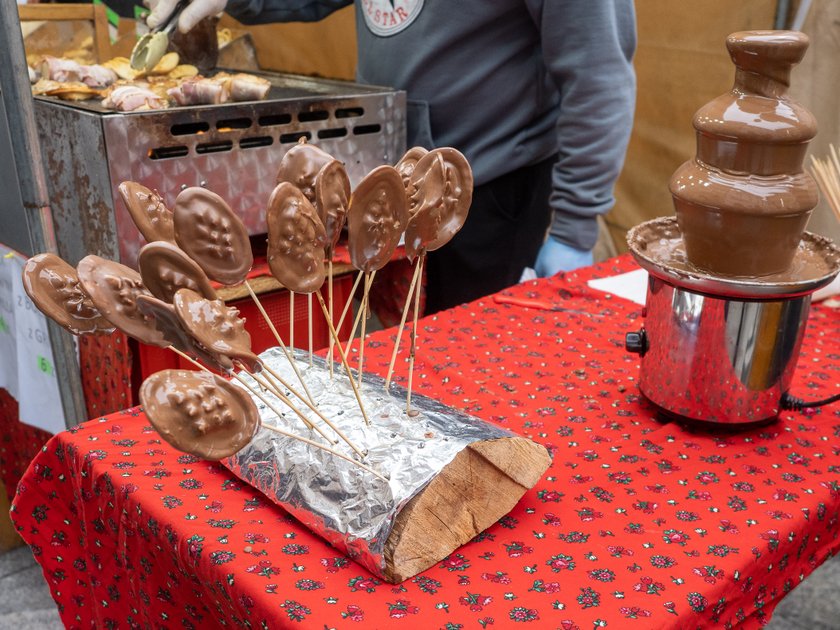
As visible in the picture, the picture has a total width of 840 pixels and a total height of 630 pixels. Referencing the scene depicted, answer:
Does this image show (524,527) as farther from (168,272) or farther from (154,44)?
(154,44)

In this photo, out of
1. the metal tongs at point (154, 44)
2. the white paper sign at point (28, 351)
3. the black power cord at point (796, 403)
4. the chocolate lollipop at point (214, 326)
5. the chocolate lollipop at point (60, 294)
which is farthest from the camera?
the metal tongs at point (154, 44)

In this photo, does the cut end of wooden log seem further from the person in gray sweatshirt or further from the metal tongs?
the metal tongs

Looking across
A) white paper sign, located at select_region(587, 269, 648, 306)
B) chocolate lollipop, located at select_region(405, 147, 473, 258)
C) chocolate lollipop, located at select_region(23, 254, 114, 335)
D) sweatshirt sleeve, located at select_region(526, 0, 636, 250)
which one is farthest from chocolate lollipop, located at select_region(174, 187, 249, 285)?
sweatshirt sleeve, located at select_region(526, 0, 636, 250)

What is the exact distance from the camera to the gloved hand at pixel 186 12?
2.00 metres

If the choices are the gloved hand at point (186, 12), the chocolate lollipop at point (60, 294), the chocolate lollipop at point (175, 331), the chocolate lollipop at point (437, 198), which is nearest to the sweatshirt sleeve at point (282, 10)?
the gloved hand at point (186, 12)

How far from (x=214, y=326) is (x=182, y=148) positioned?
1.10 metres

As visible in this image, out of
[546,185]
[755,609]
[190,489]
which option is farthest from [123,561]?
[546,185]

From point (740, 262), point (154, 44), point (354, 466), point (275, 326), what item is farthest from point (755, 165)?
point (154, 44)

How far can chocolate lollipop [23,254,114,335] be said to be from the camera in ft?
2.41

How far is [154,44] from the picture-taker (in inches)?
77.6

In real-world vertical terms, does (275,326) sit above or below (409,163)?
below

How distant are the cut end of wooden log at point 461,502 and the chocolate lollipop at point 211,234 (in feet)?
0.96

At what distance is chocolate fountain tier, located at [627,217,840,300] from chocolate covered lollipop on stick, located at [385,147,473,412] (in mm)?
285

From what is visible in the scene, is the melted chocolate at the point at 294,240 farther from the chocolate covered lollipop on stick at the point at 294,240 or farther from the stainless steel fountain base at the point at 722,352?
the stainless steel fountain base at the point at 722,352
